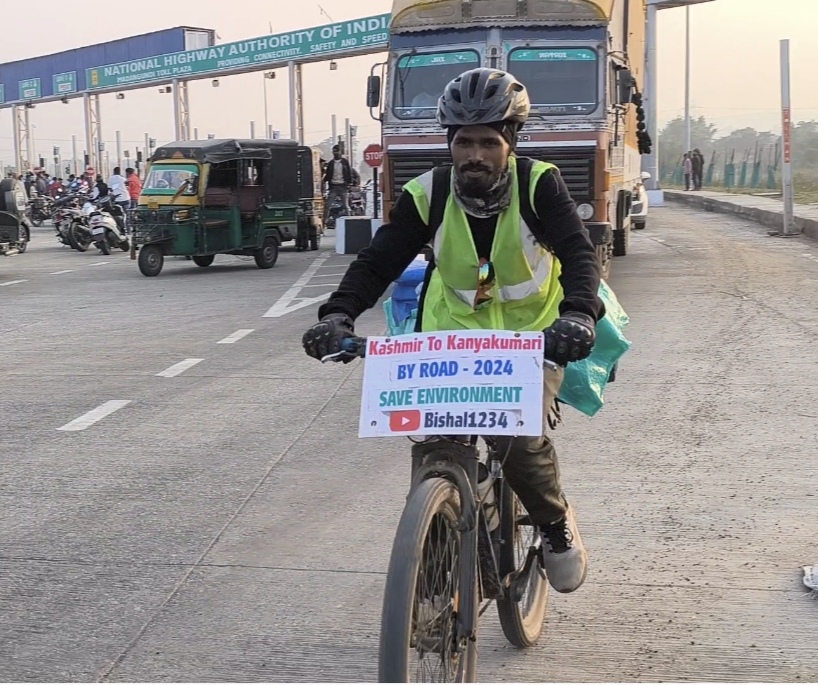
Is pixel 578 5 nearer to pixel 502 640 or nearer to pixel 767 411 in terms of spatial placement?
pixel 767 411

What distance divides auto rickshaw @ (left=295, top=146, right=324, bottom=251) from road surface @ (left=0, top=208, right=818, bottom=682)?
10.1 meters

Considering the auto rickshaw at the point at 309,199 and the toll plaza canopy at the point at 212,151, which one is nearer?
the toll plaza canopy at the point at 212,151

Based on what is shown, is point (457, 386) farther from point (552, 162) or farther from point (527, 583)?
point (552, 162)

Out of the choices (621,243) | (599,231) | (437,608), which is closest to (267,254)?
(621,243)

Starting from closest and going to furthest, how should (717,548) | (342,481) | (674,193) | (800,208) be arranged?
(717,548) → (342,481) → (800,208) → (674,193)

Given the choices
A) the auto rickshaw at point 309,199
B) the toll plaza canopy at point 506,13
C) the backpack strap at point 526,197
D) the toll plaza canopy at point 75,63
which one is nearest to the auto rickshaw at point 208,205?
the auto rickshaw at point 309,199

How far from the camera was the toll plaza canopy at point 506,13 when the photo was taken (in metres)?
13.3

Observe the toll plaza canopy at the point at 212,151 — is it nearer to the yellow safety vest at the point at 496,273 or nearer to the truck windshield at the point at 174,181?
the truck windshield at the point at 174,181

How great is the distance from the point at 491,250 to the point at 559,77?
33.2 ft

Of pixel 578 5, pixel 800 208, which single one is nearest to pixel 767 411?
pixel 578 5

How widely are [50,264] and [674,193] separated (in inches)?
1113

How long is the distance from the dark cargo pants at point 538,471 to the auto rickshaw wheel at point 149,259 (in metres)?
15.9

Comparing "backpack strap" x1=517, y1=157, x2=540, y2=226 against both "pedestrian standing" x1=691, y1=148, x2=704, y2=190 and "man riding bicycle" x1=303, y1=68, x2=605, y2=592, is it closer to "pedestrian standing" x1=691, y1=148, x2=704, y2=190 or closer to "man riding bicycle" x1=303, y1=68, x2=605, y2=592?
"man riding bicycle" x1=303, y1=68, x2=605, y2=592

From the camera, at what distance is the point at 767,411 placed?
7.96 meters
